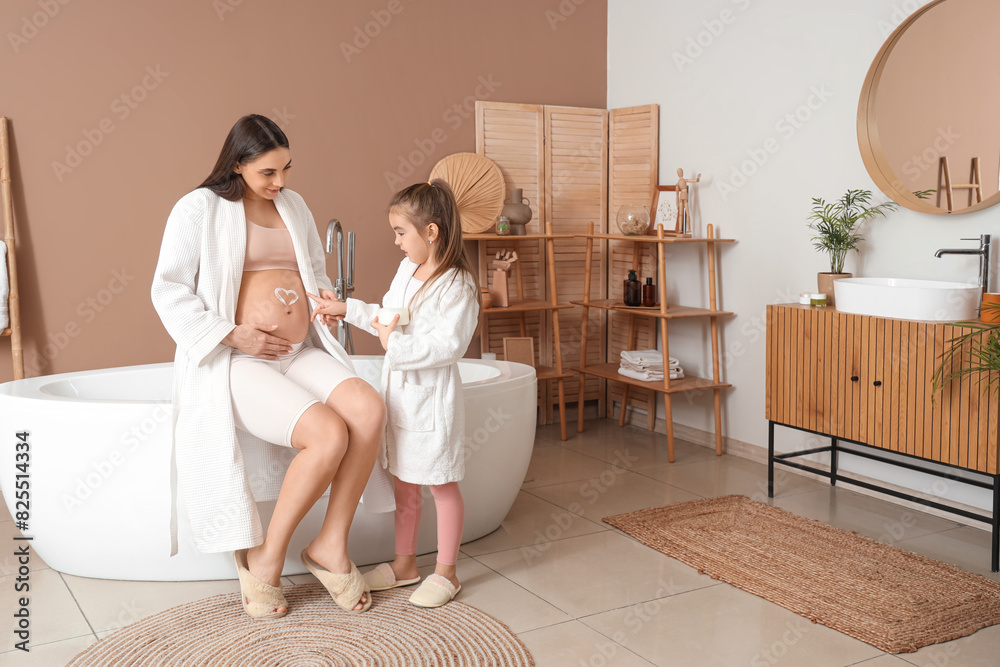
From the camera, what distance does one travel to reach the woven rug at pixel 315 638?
2.01 metres

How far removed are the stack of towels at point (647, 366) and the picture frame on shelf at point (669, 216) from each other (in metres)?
0.55

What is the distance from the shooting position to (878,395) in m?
2.85

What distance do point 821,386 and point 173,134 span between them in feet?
8.73

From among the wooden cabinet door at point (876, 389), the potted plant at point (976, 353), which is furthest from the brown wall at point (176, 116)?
the potted plant at point (976, 353)

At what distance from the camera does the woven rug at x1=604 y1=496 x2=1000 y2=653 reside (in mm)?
Result: 2188

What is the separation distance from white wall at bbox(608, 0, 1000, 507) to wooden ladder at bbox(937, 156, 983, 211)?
0.06m

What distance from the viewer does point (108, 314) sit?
3539 millimetres

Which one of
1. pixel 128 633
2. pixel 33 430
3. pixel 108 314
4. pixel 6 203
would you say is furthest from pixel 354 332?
pixel 128 633

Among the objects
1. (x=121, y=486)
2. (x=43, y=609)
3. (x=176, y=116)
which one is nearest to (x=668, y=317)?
(x=176, y=116)

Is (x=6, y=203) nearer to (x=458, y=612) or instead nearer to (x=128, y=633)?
(x=128, y=633)

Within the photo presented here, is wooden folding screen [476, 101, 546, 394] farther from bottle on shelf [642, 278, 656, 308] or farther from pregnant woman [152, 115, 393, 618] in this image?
pregnant woman [152, 115, 393, 618]

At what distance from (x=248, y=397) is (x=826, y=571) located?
65.3 inches

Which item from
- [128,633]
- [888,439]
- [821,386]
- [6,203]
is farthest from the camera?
[6,203]

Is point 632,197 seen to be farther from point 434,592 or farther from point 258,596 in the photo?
point 258,596
